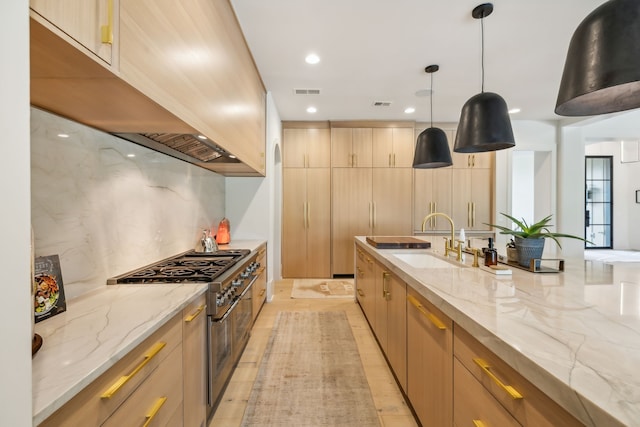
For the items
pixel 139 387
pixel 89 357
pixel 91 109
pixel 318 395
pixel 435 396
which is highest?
pixel 91 109

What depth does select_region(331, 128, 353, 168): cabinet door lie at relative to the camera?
5.02 m

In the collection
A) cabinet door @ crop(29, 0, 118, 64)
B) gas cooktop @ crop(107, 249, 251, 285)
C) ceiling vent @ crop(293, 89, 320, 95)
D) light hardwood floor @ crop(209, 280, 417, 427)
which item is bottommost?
light hardwood floor @ crop(209, 280, 417, 427)

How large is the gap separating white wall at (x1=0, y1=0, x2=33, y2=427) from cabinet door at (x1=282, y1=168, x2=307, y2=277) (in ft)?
14.7

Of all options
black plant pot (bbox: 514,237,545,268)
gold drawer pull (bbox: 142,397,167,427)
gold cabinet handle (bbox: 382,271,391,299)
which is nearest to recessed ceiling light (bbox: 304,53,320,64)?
gold cabinet handle (bbox: 382,271,391,299)

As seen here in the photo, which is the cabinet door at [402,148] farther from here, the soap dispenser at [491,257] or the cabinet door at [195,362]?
the cabinet door at [195,362]

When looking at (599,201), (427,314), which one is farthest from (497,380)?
(599,201)

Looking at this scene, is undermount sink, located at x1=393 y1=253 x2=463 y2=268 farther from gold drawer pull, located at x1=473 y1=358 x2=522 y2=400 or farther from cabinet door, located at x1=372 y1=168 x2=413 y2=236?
cabinet door, located at x1=372 y1=168 x2=413 y2=236

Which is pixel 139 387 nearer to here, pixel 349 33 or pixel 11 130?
pixel 11 130

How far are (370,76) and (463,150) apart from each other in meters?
1.70

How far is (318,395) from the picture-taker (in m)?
1.93

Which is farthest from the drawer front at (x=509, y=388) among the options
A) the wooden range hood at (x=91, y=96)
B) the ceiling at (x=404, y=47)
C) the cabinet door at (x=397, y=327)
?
the ceiling at (x=404, y=47)

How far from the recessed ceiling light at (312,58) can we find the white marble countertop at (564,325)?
90.1 inches

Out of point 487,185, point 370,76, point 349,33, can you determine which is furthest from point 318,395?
point 487,185

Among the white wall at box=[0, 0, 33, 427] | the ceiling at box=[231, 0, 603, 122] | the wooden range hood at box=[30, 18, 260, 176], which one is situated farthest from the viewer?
the ceiling at box=[231, 0, 603, 122]
